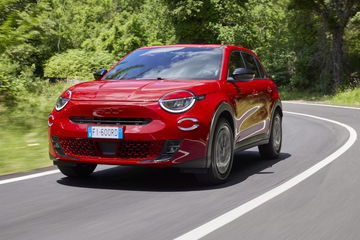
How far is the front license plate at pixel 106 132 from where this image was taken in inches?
245

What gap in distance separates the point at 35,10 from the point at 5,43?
2.55ft

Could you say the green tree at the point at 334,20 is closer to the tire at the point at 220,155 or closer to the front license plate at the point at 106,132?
the tire at the point at 220,155

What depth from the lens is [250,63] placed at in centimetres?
880

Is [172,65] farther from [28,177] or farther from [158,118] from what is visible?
[28,177]

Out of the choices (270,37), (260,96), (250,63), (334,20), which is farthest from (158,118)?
(270,37)

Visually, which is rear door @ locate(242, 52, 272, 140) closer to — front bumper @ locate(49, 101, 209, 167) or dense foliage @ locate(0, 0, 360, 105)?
front bumper @ locate(49, 101, 209, 167)

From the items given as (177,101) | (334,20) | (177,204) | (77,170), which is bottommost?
(77,170)

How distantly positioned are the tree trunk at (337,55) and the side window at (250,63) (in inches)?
1035

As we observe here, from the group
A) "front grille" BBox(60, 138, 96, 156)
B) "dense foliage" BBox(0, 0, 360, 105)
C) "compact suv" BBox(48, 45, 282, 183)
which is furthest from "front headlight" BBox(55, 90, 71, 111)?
"dense foliage" BBox(0, 0, 360, 105)

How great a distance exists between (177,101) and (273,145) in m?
3.36

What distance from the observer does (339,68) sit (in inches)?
1351

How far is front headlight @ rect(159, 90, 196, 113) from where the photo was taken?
20.5 ft

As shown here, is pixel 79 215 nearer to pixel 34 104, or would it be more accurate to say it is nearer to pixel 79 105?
pixel 79 105

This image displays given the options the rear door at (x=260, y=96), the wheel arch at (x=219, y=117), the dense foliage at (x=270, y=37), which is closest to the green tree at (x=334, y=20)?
the dense foliage at (x=270, y=37)
